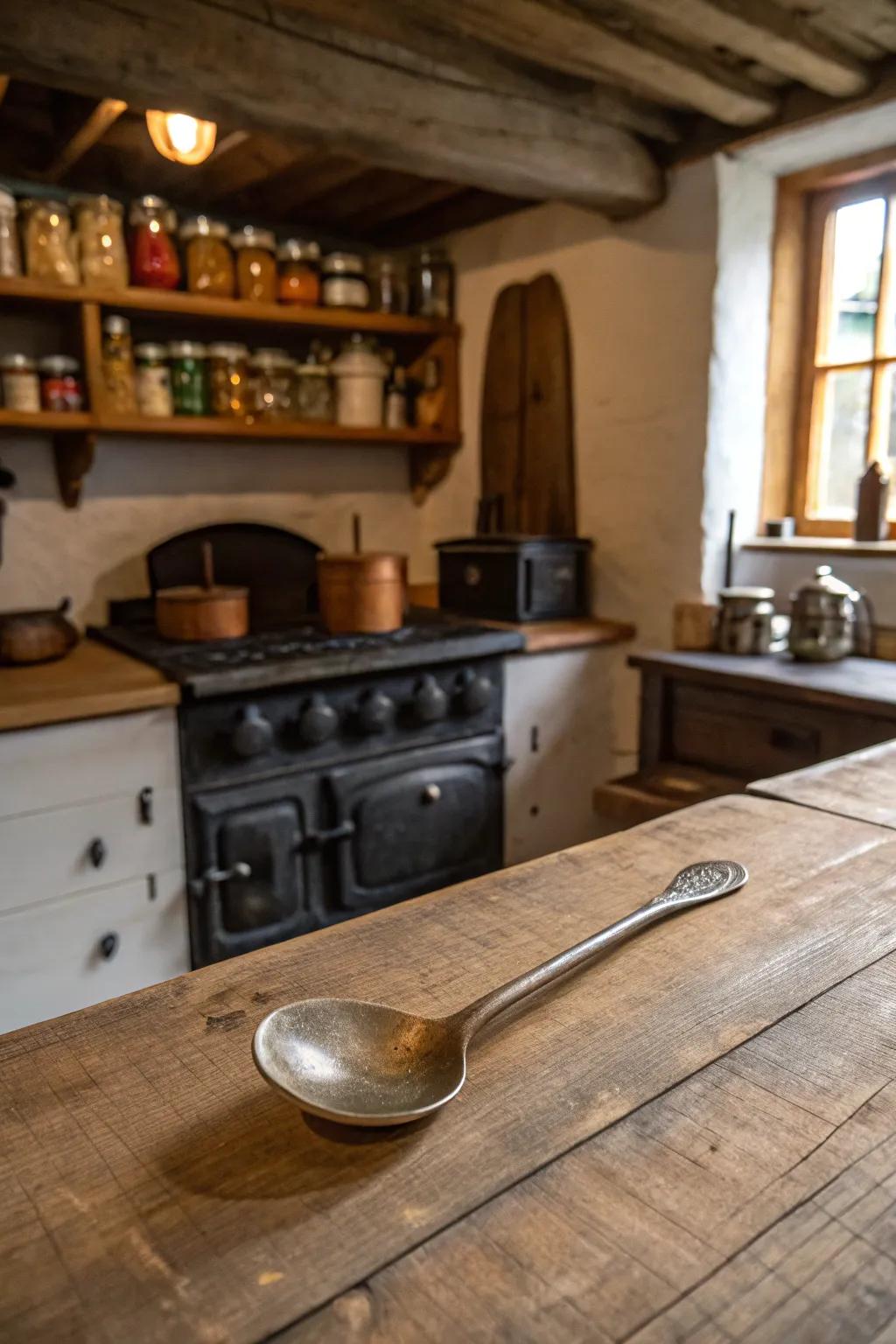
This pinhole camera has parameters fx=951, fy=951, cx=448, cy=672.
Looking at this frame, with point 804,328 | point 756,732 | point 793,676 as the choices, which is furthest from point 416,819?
point 804,328

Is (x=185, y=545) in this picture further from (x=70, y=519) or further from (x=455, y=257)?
(x=455, y=257)

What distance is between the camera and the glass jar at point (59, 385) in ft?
7.32

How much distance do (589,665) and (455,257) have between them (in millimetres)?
1397

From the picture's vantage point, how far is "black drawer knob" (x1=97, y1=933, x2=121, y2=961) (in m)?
1.81

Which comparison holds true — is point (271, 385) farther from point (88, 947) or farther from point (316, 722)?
point (88, 947)

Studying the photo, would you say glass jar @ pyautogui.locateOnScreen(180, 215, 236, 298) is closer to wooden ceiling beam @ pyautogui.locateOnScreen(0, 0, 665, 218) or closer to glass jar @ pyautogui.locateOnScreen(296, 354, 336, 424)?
glass jar @ pyautogui.locateOnScreen(296, 354, 336, 424)

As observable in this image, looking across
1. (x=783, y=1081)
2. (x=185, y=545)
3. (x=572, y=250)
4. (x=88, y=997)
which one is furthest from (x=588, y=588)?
(x=783, y=1081)

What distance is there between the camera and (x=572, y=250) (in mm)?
2648

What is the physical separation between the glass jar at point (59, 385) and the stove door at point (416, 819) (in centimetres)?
109

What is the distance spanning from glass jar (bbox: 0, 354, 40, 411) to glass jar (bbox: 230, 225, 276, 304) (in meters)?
0.60

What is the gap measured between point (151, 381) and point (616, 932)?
2098 millimetres

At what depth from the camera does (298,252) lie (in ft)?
8.37

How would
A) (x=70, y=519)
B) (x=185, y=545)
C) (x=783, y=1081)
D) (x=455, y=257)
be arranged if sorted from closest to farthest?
1. (x=783, y=1081)
2. (x=70, y=519)
3. (x=185, y=545)
4. (x=455, y=257)

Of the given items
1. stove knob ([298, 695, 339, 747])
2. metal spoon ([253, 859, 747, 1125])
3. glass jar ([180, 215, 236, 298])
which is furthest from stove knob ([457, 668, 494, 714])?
metal spoon ([253, 859, 747, 1125])
